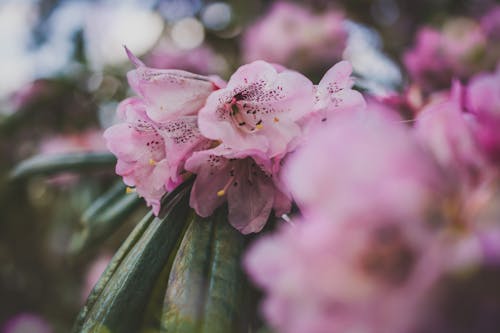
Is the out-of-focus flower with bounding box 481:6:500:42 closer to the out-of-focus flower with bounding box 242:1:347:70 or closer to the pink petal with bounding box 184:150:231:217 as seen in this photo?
the out-of-focus flower with bounding box 242:1:347:70

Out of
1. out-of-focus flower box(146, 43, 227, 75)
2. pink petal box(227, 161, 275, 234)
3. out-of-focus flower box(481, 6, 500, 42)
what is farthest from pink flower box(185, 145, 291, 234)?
out-of-focus flower box(146, 43, 227, 75)

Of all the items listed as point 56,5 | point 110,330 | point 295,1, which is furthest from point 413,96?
point 56,5

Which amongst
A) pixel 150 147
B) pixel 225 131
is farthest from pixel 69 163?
pixel 225 131

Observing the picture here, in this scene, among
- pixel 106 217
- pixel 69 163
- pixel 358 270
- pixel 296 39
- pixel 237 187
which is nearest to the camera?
pixel 358 270

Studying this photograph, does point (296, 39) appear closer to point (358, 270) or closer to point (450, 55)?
point (450, 55)

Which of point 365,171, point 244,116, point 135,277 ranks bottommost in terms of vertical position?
point 135,277

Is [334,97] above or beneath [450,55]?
above
